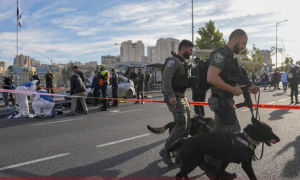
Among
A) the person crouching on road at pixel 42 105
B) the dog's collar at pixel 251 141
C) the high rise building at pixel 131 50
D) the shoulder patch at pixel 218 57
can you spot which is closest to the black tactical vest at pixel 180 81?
the shoulder patch at pixel 218 57

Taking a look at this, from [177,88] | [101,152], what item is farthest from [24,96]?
[177,88]

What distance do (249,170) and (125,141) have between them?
3356mm

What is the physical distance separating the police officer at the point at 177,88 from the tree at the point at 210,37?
3654cm

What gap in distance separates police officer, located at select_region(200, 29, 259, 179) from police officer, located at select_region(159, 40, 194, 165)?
0.68 meters

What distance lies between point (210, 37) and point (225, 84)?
1503 inches

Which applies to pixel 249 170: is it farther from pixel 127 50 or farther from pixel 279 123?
pixel 127 50

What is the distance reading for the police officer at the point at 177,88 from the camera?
153 inches

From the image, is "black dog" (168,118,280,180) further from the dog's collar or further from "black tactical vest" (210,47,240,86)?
"black tactical vest" (210,47,240,86)

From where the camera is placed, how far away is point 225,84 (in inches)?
121

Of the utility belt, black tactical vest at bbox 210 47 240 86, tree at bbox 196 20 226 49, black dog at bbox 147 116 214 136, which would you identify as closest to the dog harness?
the utility belt

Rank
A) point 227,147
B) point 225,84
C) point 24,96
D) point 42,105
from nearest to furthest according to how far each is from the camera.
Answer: point 227,147, point 225,84, point 24,96, point 42,105

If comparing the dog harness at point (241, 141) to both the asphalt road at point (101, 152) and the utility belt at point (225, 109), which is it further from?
the asphalt road at point (101, 152)

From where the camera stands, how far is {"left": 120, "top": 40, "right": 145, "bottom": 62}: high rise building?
11806 centimetres

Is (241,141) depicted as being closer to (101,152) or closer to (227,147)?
(227,147)
